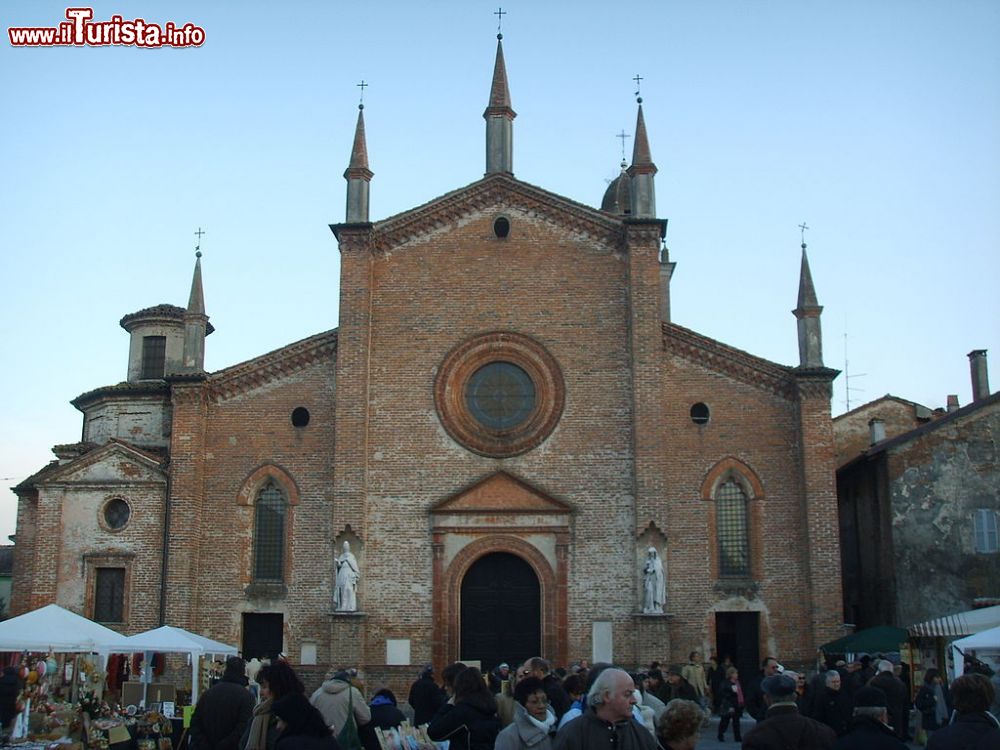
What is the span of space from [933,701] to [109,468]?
1892 centimetres

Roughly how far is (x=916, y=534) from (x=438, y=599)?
11.4 metres

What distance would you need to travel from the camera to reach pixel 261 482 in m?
26.7

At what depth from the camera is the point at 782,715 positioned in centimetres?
717

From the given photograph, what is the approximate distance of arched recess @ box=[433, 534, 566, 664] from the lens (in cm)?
2514

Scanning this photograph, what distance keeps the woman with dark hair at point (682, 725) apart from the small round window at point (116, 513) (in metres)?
22.7

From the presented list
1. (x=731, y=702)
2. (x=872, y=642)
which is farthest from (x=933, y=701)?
(x=872, y=642)

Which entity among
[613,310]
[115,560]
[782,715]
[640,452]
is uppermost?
[613,310]

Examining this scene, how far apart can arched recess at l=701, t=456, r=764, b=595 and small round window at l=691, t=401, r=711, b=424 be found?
1.05m

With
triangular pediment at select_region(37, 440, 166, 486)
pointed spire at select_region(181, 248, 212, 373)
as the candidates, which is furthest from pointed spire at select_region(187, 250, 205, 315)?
triangular pediment at select_region(37, 440, 166, 486)

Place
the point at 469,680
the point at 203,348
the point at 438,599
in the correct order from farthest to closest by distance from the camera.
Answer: the point at 203,348
the point at 438,599
the point at 469,680

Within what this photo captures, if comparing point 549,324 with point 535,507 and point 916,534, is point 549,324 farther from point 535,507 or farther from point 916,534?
point 916,534

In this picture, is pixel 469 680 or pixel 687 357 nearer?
pixel 469 680

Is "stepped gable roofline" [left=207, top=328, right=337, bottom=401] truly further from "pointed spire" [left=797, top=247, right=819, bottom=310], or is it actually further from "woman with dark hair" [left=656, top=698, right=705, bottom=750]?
"woman with dark hair" [left=656, top=698, right=705, bottom=750]

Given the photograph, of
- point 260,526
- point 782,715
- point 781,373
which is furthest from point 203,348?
point 782,715
